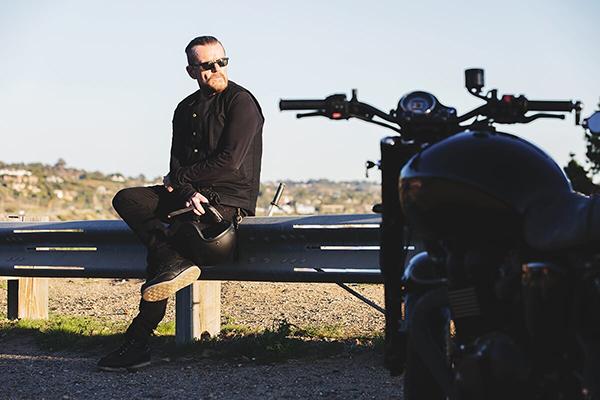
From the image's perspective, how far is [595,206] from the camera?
6.47ft

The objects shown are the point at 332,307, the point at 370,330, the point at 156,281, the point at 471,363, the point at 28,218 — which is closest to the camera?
the point at 471,363

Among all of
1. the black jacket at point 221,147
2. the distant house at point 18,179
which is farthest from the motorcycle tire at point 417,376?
the distant house at point 18,179

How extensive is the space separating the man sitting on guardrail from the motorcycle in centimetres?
212

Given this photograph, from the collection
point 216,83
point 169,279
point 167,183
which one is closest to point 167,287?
point 169,279

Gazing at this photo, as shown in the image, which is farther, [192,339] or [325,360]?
[192,339]

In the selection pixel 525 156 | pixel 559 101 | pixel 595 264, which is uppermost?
pixel 559 101

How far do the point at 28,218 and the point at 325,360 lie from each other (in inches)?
132

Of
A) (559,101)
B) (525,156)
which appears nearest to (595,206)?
(525,156)

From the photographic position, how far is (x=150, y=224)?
16.6 ft

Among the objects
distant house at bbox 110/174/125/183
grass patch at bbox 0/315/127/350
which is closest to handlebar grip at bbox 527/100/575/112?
grass patch at bbox 0/315/127/350

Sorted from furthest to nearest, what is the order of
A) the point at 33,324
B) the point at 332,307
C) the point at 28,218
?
the point at 28,218 → the point at 332,307 → the point at 33,324

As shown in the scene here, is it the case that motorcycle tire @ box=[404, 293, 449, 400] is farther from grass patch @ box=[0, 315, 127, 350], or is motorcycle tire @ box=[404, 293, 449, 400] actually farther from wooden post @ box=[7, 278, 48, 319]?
wooden post @ box=[7, 278, 48, 319]

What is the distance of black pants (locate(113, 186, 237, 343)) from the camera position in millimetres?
4957

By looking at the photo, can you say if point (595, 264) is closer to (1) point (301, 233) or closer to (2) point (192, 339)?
(1) point (301, 233)
